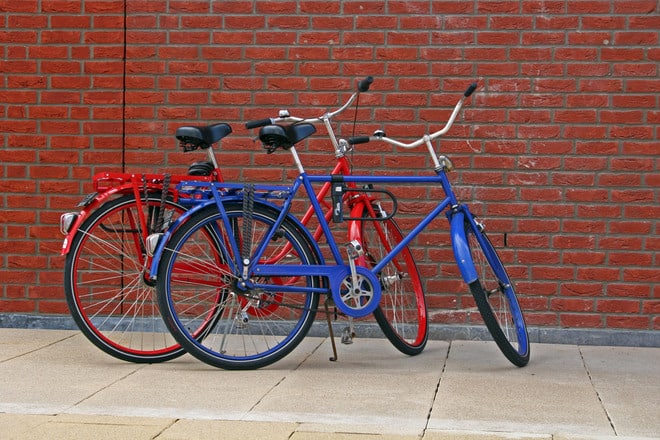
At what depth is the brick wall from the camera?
6.41 m

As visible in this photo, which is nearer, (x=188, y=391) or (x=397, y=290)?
(x=188, y=391)

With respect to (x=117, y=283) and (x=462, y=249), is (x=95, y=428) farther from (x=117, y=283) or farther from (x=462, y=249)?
Answer: (x=117, y=283)

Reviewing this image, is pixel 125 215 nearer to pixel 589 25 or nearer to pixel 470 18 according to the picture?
pixel 470 18

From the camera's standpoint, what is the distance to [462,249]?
18.5 feet

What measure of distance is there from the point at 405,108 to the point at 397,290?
1128 mm

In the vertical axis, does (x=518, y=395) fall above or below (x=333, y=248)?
below

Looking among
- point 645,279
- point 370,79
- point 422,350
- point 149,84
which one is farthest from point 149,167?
point 645,279

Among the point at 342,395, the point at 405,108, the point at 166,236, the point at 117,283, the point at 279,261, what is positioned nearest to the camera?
the point at 342,395

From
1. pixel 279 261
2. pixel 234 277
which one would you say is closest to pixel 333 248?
pixel 279 261

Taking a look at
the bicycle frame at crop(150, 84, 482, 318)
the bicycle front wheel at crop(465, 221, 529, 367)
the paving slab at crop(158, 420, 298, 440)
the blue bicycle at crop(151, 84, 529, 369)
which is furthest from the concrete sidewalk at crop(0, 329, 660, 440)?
the bicycle frame at crop(150, 84, 482, 318)

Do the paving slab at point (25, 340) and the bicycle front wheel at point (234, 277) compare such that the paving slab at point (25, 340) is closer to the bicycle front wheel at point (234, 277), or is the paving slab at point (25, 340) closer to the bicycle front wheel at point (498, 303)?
the bicycle front wheel at point (234, 277)

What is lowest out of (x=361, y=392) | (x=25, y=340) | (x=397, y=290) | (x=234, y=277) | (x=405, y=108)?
(x=25, y=340)

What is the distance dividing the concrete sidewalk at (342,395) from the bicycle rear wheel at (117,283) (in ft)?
0.54

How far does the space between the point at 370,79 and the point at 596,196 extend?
1591 mm
